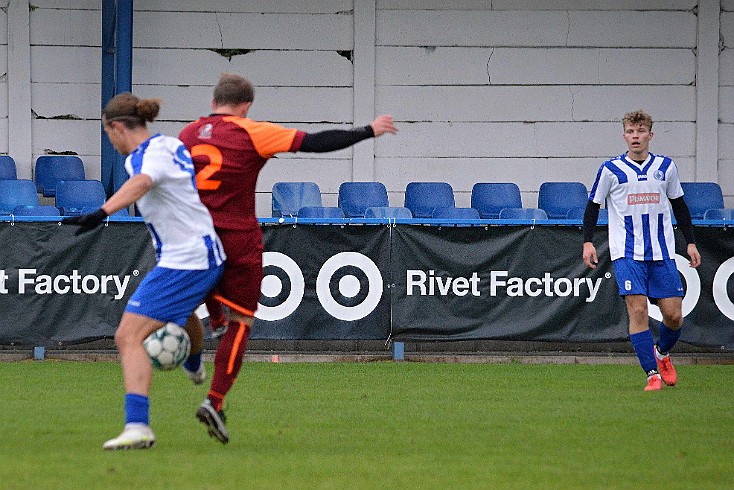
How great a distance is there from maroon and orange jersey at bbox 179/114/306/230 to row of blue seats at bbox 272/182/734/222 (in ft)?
30.1

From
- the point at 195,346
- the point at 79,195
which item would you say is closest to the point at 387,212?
the point at 79,195

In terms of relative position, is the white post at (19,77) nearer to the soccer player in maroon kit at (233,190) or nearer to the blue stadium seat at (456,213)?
the blue stadium seat at (456,213)

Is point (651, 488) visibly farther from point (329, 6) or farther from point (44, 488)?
point (329, 6)

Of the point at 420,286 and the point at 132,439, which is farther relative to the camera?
the point at 420,286

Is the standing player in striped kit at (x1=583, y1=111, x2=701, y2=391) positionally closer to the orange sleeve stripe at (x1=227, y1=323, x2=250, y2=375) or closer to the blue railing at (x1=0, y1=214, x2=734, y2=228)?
the blue railing at (x1=0, y1=214, x2=734, y2=228)

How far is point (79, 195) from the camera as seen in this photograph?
15.2m

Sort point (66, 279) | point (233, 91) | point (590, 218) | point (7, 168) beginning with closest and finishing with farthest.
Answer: point (233, 91), point (590, 218), point (66, 279), point (7, 168)

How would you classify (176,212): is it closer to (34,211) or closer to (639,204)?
(639,204)

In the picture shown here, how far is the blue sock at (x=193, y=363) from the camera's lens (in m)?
6.62

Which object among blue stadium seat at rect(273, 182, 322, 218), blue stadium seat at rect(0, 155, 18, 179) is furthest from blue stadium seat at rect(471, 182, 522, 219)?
blue stadium seat at rect(0, 155, 18, 179)

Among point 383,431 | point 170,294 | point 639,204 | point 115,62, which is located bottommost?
point 383,431

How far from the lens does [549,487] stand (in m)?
4.95

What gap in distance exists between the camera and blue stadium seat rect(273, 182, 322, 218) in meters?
16.0

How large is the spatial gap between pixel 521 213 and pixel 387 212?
189cm
